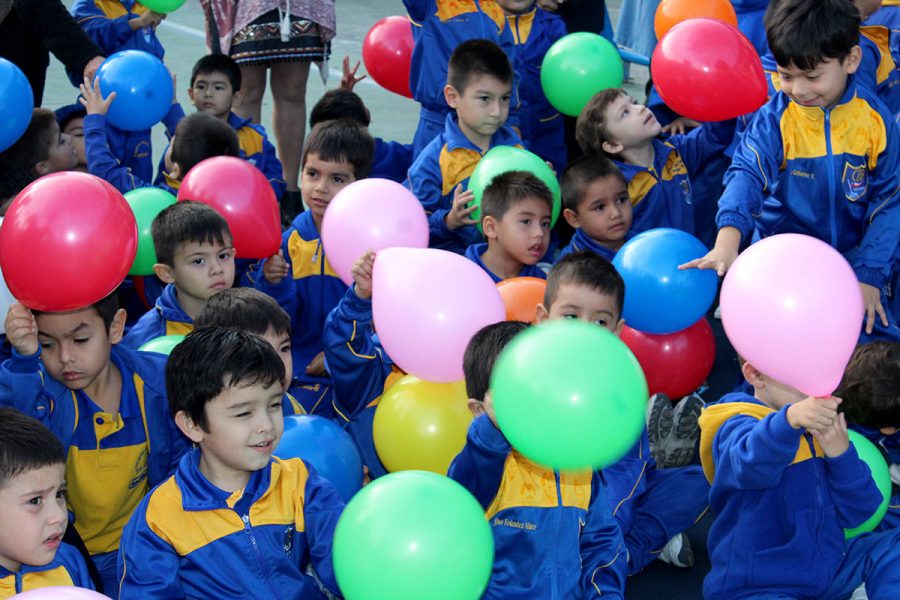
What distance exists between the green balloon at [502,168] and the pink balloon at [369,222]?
1.86ft

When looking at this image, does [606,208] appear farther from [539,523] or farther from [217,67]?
[217,67]

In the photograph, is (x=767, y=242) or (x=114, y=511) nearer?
(x=767, y=242)

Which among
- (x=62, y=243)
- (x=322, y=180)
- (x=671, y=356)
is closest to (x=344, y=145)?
(x=322, y=180)

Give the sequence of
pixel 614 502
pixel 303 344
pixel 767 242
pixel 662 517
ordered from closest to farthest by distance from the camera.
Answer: pixel 767 242 → pixel 614 502 → pixel 662 517 → pixel 303 344

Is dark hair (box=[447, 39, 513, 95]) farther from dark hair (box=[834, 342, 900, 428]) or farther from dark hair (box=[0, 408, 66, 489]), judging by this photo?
dark hair (box=[0, 408, 66, 489])

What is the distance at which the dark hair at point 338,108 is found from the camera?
4547 millimetres

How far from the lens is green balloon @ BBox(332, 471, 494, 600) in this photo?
1.82 meters

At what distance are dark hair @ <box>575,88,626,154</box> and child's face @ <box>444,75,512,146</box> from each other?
293mm

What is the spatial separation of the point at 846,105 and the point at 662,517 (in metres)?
1.37

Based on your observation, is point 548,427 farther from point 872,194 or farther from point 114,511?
point 872,194

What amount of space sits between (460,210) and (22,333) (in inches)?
63.4

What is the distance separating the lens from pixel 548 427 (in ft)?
6.02

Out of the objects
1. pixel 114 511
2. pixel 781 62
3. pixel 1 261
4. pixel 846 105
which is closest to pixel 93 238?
pixel 1 261

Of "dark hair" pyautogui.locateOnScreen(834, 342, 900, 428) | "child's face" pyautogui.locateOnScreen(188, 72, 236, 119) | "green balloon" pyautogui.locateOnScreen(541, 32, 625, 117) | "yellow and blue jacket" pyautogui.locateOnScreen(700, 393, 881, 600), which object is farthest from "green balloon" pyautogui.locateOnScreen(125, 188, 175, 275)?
"dark hair" pyautogui.locateOnScreen(834, 342, 900, 428)
